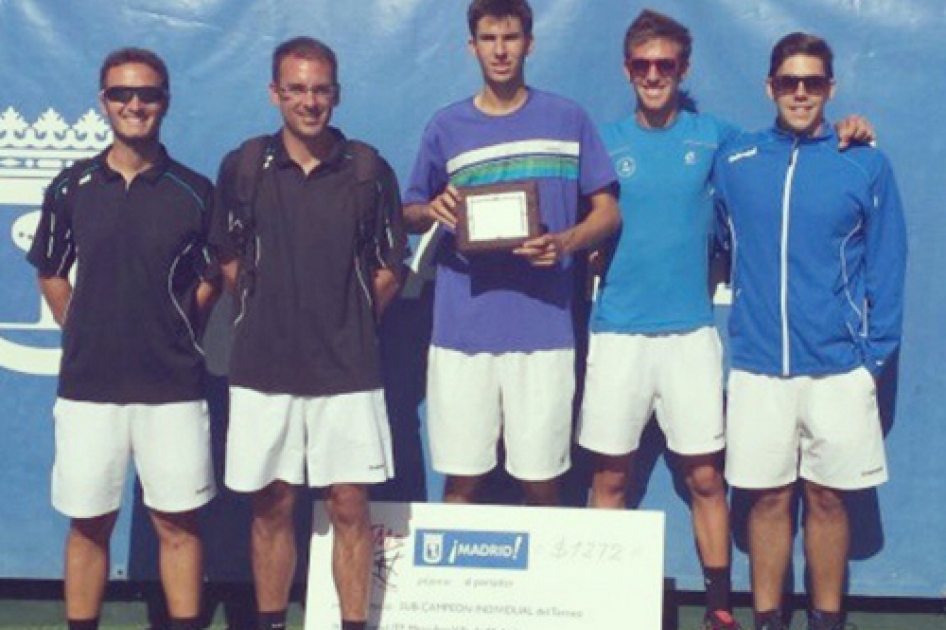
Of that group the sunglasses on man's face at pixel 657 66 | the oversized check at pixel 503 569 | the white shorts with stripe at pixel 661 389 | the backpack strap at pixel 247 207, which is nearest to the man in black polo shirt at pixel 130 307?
the backpack strap at pixel 247 207

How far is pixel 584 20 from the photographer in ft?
16.8

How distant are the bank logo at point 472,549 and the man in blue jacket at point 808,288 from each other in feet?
2.36

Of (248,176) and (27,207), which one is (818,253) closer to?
(248,176)

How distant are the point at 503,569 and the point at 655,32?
176 cm

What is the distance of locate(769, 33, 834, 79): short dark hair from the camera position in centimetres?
461

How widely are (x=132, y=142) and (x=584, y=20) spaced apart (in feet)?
5.17

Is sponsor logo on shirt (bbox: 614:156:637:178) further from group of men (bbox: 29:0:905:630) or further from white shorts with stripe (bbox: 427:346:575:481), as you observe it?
white shorts with stripe (bbox: 427:346:575:481)

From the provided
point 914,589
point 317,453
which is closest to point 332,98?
point 317,453

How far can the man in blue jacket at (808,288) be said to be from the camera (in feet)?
15.2

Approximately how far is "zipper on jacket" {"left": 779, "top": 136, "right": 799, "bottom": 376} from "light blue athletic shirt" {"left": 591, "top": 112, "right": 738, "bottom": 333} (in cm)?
26

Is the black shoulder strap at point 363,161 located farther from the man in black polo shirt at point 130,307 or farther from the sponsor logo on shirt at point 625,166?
the sponsor logo on shirt at point 625,166

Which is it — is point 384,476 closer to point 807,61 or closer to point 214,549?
point 214,549

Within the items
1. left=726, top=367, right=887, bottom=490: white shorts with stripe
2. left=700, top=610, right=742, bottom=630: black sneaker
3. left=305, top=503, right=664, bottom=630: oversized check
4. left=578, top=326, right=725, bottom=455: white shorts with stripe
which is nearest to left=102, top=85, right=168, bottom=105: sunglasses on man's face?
left=305, top=503, right=664, bottom=630: oversized check

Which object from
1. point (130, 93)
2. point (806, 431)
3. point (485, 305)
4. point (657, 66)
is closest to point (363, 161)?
point (485, 305)
